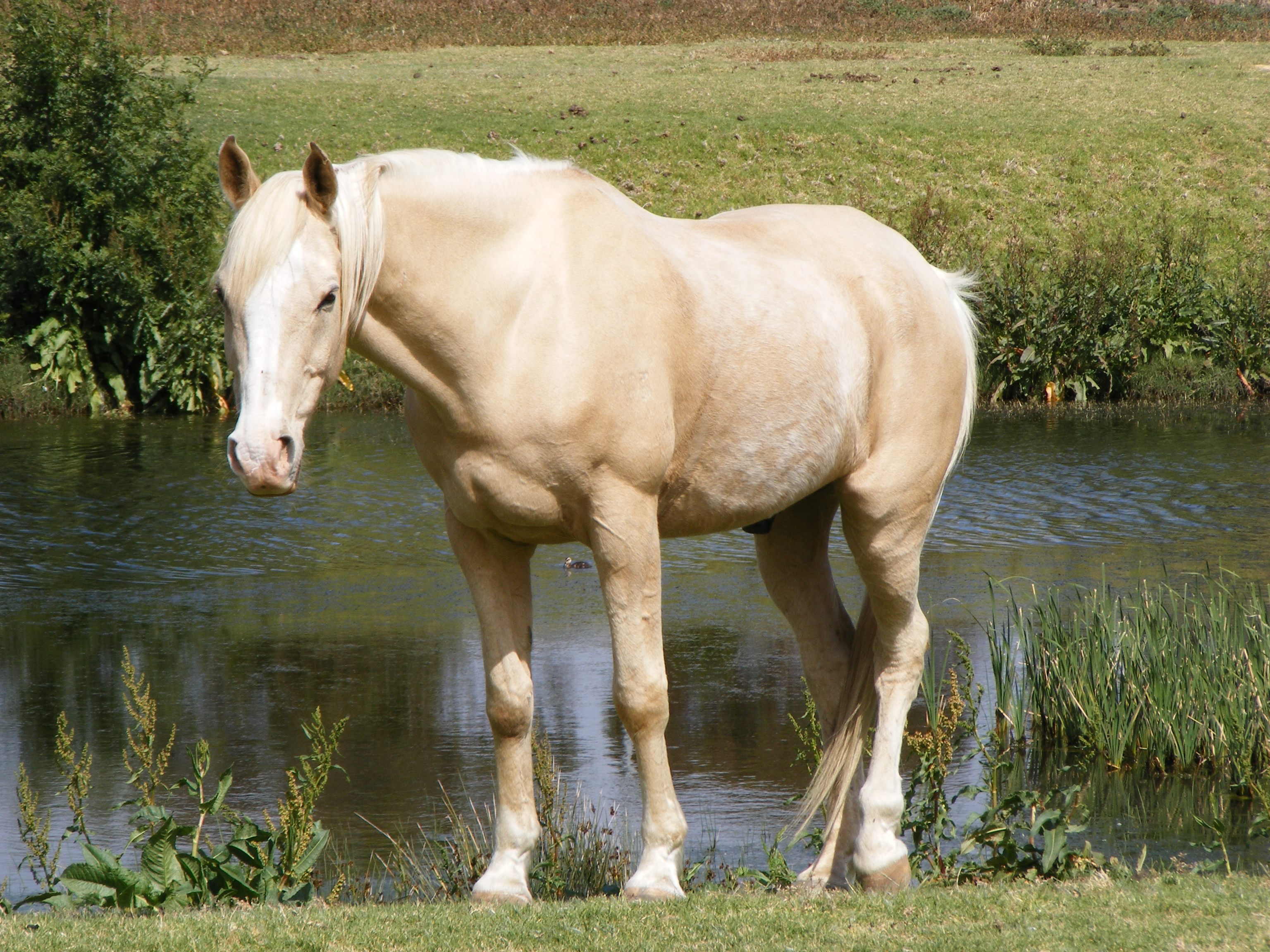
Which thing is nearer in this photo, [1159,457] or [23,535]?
[23,535]

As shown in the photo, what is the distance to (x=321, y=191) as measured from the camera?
2846 millimetres

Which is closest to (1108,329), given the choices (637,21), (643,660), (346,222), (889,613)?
(889,613)

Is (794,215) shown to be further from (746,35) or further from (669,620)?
(746,35)

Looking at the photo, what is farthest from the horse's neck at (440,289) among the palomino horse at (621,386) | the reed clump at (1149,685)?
the reed clump at (1149,685)

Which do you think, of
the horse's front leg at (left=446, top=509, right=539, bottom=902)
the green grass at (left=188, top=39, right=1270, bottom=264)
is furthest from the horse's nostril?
the green grass at (left=188, top=39, right=1270, bottom=264)

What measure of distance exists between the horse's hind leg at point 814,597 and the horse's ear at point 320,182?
2.01m

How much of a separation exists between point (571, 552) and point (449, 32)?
109ft

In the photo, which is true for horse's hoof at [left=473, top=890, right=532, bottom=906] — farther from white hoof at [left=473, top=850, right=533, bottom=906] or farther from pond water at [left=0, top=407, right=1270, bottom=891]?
pond water at [left=0, top=407, right=1270, bottom=891]

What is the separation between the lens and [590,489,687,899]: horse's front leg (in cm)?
326

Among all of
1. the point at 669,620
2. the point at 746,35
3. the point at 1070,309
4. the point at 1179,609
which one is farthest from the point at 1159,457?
the point at 746,35

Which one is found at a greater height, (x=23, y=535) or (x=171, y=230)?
(x=171, y=230)

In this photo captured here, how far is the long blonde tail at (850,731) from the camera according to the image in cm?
414

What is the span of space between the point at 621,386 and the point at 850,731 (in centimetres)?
165

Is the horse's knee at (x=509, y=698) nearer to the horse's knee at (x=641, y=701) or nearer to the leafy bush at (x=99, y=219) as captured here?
the horse's knee at (x=641, y=701)
